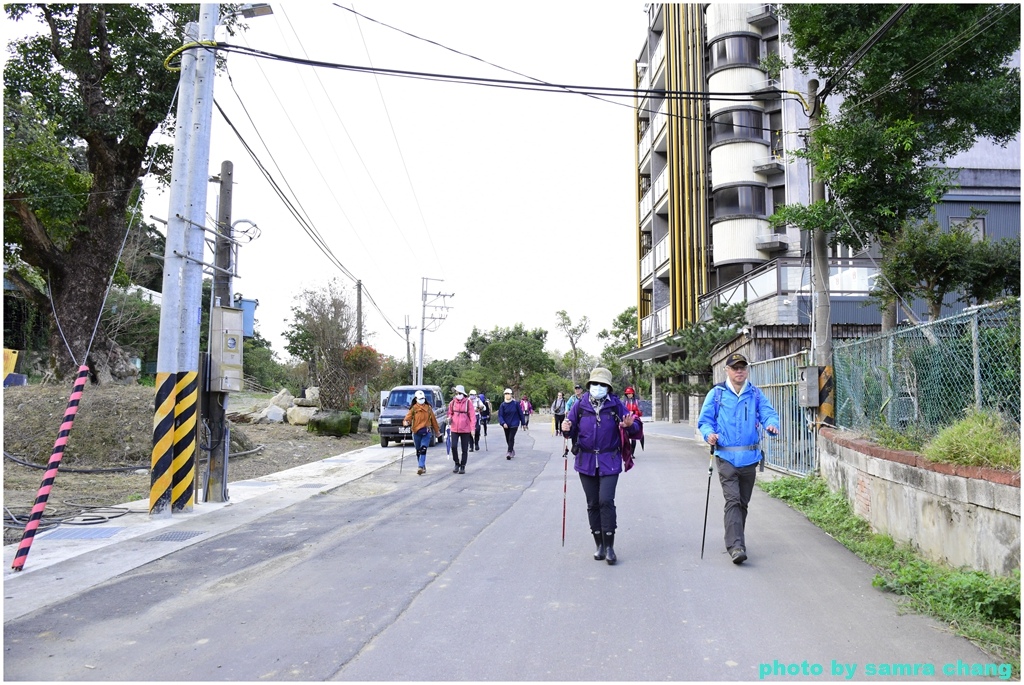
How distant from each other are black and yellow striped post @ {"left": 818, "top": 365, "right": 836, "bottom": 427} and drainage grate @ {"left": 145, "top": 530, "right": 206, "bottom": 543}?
9.41 meters

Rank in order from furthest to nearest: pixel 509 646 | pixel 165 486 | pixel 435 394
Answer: pixel 435 394 → pixel 165 486 → pixel 509 646

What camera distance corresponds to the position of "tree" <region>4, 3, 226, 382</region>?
774 inches

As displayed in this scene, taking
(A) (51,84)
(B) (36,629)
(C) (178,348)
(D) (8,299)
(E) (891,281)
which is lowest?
(B) (36,629)

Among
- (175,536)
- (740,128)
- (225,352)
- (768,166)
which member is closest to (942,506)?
(175,536)

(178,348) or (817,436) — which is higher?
(178,348)

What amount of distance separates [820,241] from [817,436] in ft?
11.3

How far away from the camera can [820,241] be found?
1384 centimetres

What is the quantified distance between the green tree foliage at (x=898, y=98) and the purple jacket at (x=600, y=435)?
7.27 m

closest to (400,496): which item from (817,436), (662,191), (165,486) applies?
(165,486)

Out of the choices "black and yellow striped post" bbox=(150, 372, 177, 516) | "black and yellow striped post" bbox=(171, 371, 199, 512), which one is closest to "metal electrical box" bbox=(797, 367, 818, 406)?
"black and yellow striped post" bbox=(171, 371, 199, 512)

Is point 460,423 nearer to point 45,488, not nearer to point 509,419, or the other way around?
point 509,419

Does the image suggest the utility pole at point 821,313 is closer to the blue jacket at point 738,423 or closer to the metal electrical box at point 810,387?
the metal electrical box at point 810,387

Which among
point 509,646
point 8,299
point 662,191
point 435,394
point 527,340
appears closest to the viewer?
point 509,646

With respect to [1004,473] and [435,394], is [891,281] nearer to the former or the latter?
[1004,473]
